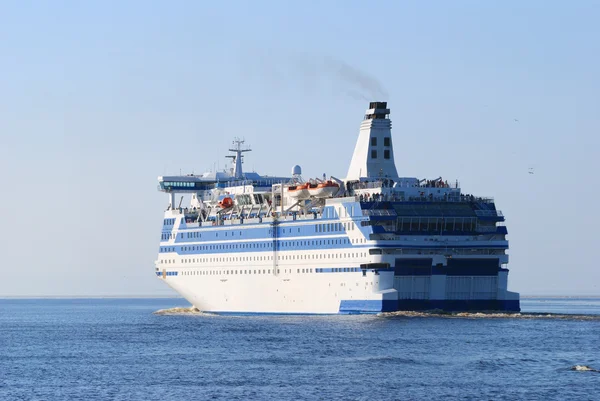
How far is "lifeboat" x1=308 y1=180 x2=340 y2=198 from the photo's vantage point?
9450 centimetres

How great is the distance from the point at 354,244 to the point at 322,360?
24.5 m

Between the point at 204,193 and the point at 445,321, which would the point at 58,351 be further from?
the point at 204,193

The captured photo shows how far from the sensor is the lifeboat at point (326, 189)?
9450cm

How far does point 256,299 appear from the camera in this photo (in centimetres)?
10150

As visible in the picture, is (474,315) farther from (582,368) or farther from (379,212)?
(582,368)

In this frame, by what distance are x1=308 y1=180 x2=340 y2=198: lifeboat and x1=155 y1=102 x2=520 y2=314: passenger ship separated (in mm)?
77

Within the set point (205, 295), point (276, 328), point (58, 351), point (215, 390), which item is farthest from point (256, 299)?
point (215, 390)

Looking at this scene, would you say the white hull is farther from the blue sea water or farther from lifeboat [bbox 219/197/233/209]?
lifeboat [bbox 219/197/233/209]

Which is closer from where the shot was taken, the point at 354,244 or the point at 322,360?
the point at 322,360

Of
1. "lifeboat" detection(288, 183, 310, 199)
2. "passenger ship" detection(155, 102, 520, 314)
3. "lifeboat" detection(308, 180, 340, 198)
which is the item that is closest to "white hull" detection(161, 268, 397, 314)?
"passenger ship" detection(155, 102, 520, 314)

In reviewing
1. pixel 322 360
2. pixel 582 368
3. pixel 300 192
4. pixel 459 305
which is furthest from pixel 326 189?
pixel 582 368

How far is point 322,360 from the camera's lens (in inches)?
2552

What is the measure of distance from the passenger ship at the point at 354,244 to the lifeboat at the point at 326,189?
77mm

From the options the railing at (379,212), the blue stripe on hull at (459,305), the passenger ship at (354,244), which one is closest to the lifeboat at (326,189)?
the passenger ship at (354,244)
